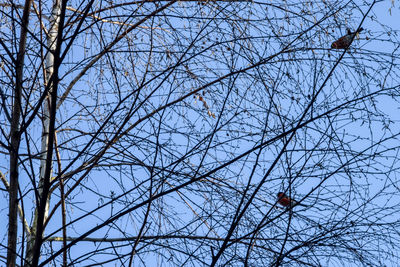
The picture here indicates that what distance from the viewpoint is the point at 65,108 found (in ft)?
11.4

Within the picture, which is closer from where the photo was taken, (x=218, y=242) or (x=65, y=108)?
(x=218, y=242)

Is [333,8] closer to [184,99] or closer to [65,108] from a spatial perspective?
[184,99]

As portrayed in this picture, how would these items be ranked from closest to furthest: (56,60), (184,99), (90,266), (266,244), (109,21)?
1. (56,60)
2. (90,266)
3. (266,244)
4. (184,99)
5. (109,21)

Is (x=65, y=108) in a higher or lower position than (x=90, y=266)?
higher

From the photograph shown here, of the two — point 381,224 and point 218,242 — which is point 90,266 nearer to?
point 218,242

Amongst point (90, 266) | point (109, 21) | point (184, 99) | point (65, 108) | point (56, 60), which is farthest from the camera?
point (65, 108)

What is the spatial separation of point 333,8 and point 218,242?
132 centimetres

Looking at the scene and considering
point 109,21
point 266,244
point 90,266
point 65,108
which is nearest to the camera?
point 90,266

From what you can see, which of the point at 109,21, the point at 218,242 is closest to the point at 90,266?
the point at 218,242

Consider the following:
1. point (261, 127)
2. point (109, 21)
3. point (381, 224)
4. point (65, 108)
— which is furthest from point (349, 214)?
point (65, 108)

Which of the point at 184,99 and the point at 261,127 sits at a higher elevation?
the point at 184,99

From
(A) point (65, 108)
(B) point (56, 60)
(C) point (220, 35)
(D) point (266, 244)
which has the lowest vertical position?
(D) point (266, 244)

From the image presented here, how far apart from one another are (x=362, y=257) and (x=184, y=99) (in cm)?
119

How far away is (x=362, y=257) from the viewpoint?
2.38m
